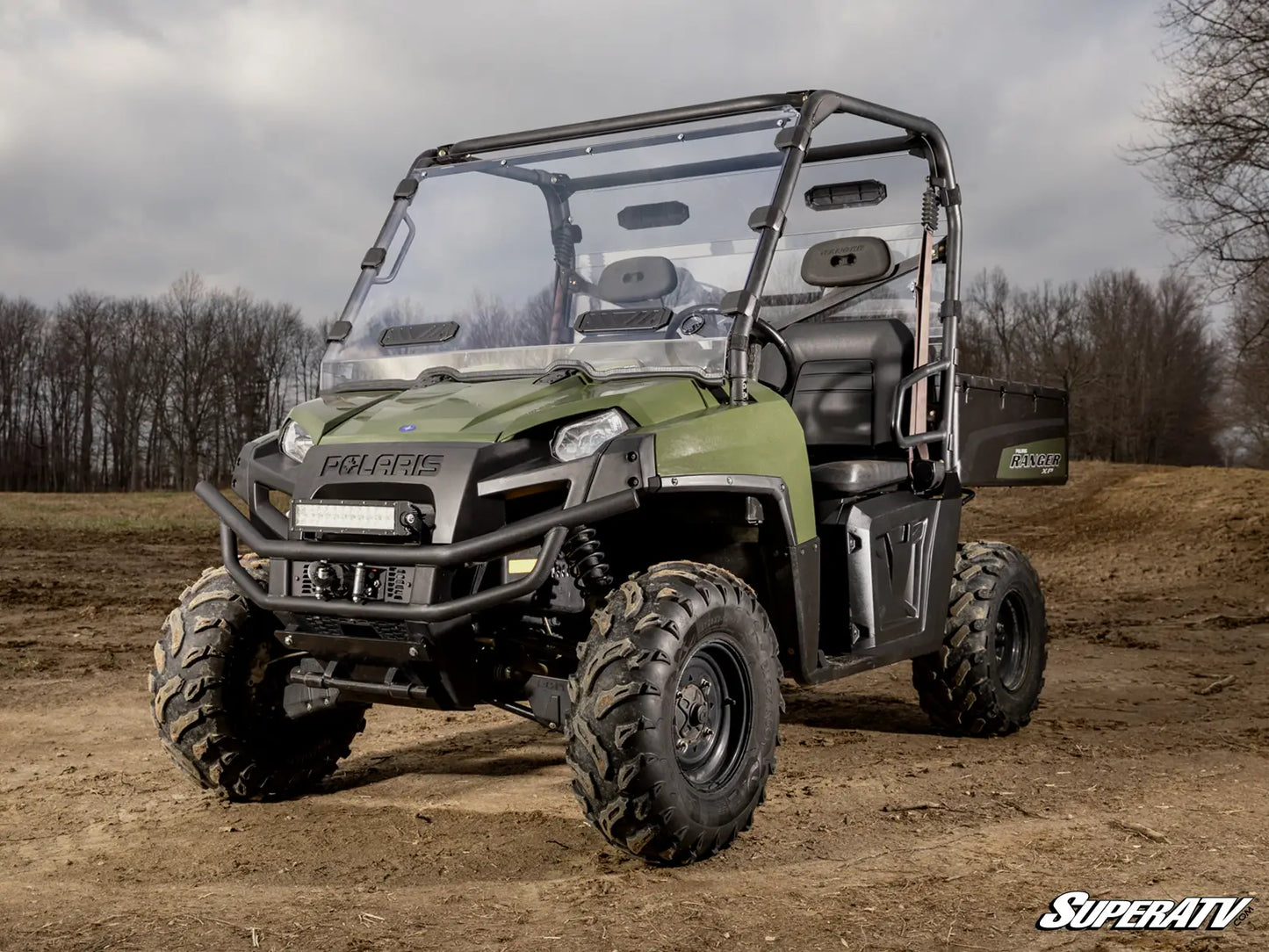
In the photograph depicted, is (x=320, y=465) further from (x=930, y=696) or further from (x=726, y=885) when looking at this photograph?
(x=930, y=696)

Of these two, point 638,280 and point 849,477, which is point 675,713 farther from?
point 638,280

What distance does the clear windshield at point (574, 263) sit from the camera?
5.14m

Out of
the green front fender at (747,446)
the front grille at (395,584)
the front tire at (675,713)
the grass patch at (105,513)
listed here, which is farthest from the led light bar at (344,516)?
the grass patch at (105,513)

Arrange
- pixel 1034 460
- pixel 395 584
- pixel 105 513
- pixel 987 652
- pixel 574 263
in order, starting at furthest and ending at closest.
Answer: pixel 105 513
pixel 1034 460
pixel 987 652
pixel 574 263
pixel 395 584

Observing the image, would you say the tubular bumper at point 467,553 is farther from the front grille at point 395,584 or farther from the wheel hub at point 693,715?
the wheel hub at point 693,715

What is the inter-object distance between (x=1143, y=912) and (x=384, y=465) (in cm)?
266

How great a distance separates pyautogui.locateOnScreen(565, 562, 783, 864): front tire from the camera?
425cm

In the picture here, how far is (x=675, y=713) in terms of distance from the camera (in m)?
4.42

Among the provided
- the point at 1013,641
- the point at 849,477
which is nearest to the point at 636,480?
the point at 849,477

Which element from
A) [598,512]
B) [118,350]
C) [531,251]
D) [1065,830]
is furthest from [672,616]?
[118,350]

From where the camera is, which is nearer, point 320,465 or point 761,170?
point 320,465

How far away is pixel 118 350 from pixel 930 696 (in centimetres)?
4905

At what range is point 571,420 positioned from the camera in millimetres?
4605

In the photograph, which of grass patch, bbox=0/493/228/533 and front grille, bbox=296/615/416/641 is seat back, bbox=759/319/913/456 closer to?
front grille, bbox=296/615/416/641
